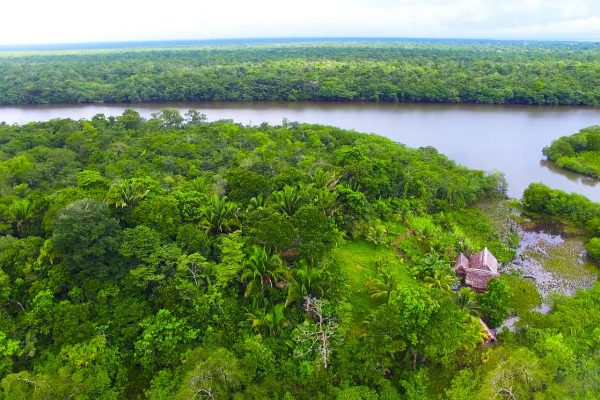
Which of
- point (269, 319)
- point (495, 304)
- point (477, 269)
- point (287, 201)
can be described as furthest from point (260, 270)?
point (477, 269)

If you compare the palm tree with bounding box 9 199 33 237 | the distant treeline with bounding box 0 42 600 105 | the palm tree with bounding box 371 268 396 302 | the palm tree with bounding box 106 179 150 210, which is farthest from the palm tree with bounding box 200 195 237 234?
the distant treeline with bounding box 0 42 600 105

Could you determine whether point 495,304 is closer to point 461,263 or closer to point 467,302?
point 467,302

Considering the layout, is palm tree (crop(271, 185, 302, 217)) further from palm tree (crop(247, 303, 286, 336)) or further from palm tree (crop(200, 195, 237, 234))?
palm tree (crop(247, 303, 286, 336))

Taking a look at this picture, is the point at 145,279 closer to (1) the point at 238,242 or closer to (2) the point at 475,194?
(1) the point at 238,242

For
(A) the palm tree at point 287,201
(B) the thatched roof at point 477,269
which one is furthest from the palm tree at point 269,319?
(B) the thatched roof at point 477,269

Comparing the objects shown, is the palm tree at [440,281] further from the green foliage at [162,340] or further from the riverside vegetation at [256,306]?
the green foliage at [162,340]

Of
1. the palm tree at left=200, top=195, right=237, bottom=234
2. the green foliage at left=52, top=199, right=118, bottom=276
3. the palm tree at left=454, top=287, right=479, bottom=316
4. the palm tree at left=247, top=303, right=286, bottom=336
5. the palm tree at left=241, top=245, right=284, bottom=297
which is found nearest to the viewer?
the palm tree at left=247, top=303, right=286, bottom=336
